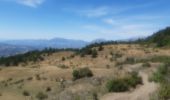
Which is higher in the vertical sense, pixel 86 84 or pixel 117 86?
pixel 117 86

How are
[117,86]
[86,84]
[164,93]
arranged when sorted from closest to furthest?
1. [164,93]
2. [117,86]
3. [86,84]

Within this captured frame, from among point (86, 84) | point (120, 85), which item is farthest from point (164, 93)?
point (86, 84)

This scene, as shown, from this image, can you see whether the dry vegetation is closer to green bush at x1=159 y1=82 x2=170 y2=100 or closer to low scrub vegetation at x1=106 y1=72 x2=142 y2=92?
low scrub vegetation at x1=106 y1=72 x2=142 y2=92

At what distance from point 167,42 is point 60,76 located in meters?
53.1

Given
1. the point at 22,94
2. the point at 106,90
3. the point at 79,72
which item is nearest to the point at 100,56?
the point at 79,72

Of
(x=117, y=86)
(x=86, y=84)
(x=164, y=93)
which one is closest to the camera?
(x=164, y=93)

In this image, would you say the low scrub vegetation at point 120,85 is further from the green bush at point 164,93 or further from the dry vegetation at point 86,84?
the green bush at point 164,93

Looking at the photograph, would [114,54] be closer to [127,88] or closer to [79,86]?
[79,86]

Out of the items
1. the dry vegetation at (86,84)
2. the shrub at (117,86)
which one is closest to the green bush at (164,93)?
the dry vegetation at (86,84)

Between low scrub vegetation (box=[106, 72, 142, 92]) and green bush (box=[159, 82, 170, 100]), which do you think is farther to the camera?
low scrub vegetation (box=[106, 72, 142, 92])

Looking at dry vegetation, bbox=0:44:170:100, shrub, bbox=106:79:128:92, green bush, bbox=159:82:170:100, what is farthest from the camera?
shrub, bbox=106:79:128:92

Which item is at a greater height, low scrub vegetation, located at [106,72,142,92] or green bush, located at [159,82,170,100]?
green bush, located at [159,82,170,100]

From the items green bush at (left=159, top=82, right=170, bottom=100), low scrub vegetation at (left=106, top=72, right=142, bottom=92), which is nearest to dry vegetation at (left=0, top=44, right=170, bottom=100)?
low scrub vegetation at (left=106, top=72, right=142, bottom=92)

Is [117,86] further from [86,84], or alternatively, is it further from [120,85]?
[86,84]
